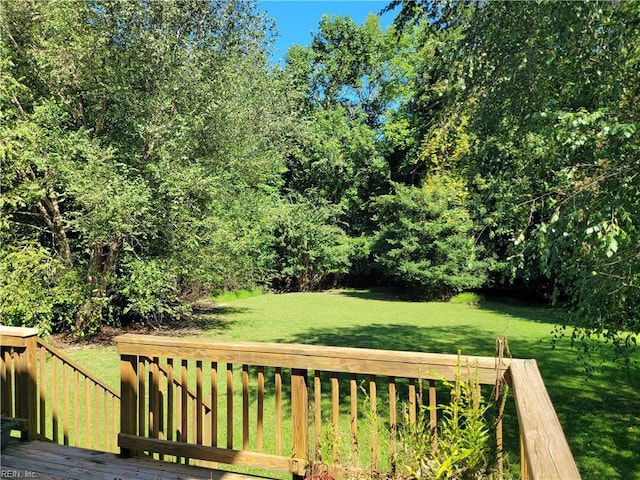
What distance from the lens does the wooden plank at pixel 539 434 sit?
1063 millimetres

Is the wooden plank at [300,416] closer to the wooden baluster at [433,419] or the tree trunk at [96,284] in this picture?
the wooden baluster at [433,419]

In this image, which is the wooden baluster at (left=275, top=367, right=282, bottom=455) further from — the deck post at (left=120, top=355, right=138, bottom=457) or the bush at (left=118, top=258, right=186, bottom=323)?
the bush at (left=118, top=258, right=186, bottom=323)

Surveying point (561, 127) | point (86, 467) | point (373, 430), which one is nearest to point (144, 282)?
point (86, 467)

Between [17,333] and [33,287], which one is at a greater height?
[33,287]

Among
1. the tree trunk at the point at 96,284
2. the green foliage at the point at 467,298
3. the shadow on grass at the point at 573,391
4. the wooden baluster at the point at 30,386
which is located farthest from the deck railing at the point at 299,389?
the green foliage at the point at 467,298

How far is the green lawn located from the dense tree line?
1002mm

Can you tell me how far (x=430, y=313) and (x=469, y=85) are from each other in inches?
431

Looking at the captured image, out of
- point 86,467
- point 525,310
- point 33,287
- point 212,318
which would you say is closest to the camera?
point 86,467

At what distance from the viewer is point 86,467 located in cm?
267

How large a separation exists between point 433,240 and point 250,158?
28.3 ft

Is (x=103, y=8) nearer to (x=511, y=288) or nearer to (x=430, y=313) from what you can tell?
(x=430, y=313)

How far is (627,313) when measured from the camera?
3838mm

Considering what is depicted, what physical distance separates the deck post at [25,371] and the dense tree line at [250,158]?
287 centimetres

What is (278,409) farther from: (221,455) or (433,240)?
(433,240)
